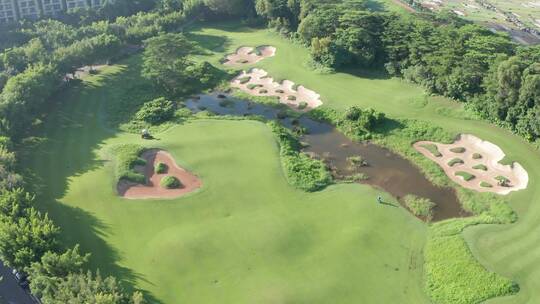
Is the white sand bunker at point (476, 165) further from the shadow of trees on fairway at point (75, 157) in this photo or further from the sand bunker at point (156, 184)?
the shadow of trees on fairway at point (75, 157)

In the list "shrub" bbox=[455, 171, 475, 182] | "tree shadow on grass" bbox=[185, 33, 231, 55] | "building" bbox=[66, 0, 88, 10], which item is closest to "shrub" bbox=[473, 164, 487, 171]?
"shrub" bbox=[455, 171, 475, 182]

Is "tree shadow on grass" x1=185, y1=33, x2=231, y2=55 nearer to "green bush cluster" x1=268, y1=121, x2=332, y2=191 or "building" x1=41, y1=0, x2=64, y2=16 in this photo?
"building" x1=41, y1=0, x2=64, y2=16

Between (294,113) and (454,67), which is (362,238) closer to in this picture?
(294,113)

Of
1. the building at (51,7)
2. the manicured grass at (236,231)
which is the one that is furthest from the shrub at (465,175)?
the building at (51,7)

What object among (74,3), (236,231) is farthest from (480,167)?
(74,3)

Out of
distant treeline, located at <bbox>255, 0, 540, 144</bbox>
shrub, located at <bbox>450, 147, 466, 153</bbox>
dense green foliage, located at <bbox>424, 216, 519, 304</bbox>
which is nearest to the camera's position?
dense green foliage, located at <bbox>424, 216, 519, 304</bbox>

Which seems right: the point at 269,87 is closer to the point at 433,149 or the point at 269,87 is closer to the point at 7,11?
the point at 433,149
